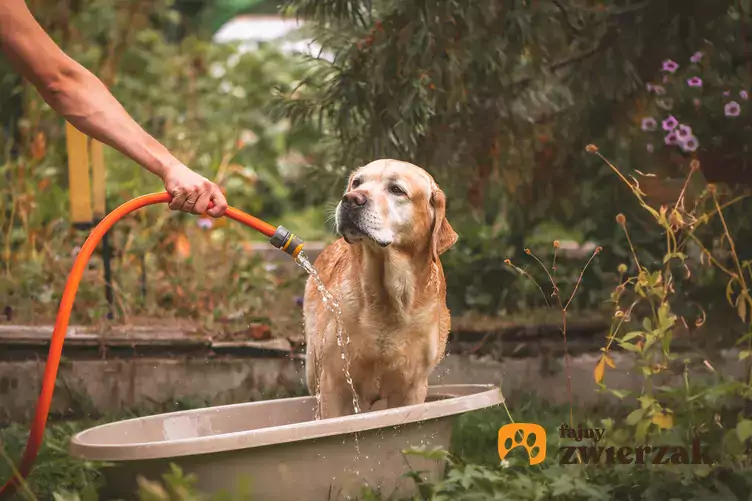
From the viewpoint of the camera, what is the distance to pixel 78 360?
459 centimetres

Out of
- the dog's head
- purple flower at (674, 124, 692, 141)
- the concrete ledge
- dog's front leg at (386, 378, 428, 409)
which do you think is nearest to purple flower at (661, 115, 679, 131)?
purple flower at (674, 124, 692, 141)

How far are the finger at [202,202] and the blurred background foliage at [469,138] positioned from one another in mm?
1414

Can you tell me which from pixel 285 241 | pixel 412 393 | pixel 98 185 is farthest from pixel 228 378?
pixel 285 241

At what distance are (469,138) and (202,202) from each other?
231 cm

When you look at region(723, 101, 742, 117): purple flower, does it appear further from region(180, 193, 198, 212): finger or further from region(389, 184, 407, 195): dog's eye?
region(180, 193, 198, 212): finger

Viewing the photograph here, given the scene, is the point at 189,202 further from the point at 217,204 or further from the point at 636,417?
the point at 636,417

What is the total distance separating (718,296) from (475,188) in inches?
60.5

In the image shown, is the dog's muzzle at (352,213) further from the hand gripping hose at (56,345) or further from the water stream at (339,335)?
the hand gripping hose at (56,345)

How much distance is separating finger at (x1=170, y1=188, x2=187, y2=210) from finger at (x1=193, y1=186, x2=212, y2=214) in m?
0.04

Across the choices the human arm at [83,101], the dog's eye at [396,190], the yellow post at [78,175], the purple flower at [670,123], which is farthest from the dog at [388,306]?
the yellow post at [78,175]

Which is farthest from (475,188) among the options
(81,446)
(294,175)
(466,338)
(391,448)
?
(294,175)

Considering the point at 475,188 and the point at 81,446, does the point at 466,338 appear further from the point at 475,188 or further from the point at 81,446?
the point at 81,446

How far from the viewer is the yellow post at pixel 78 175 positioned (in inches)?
186

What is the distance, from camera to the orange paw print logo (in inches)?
127
